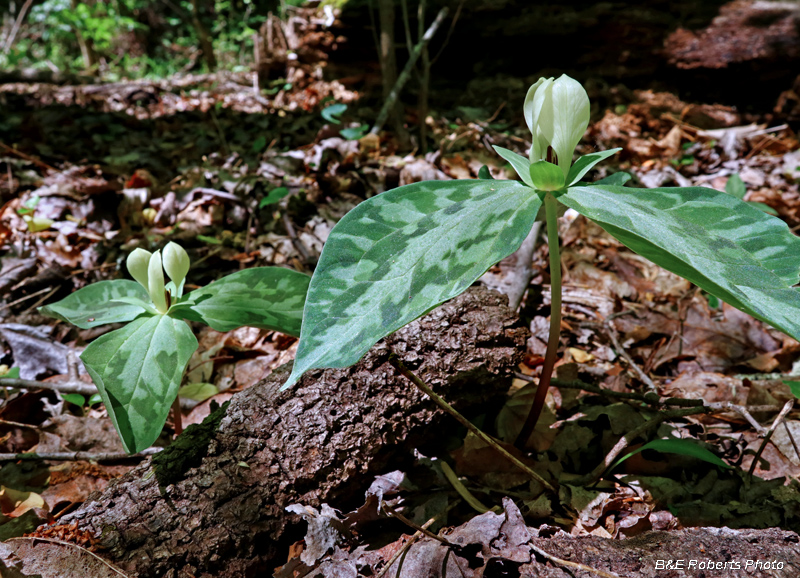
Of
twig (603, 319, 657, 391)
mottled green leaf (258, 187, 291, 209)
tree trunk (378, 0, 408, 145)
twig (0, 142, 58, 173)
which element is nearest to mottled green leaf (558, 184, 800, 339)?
twig (603, 319, 657, 391)

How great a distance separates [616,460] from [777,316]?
600 mm

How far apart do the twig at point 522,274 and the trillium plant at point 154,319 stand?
77 centimetres

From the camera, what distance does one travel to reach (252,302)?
123cm

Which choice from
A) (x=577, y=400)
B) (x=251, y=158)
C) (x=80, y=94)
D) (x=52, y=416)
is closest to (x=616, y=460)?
(x=577, y=400)

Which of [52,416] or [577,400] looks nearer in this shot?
[577,400]

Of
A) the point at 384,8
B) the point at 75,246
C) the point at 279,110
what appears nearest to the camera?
the point at 75,246

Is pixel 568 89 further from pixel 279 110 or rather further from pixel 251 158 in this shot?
pixel 279 110

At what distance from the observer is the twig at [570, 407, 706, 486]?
1.15m

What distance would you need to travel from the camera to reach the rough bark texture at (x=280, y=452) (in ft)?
3.14

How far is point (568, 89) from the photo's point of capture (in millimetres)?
912

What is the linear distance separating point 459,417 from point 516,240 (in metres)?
0.43

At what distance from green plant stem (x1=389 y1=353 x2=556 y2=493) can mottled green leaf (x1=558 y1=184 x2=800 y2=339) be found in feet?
1.46

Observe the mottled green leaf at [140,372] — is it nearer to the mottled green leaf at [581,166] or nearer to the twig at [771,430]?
the mottled green leaf at [581,166]

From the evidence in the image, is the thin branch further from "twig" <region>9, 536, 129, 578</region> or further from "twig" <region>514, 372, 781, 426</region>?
"twig" <region>9, 536, 129, 578</region>
